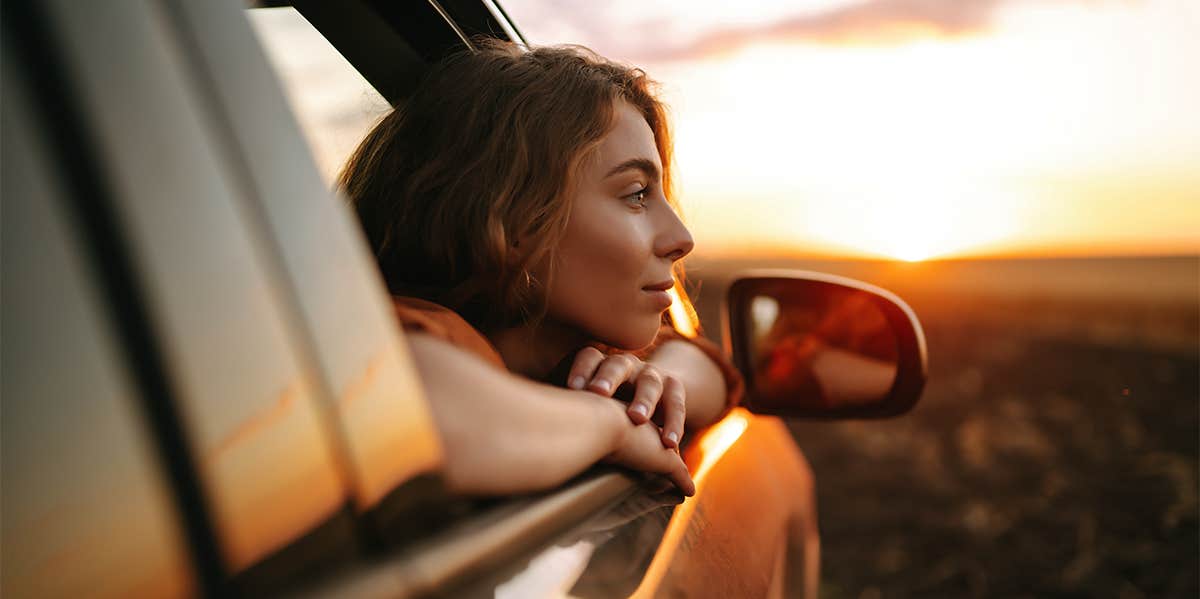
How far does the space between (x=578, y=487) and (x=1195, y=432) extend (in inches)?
424

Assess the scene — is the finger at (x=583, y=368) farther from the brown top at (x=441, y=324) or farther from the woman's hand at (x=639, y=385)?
the brown top at (x=441, y=324)

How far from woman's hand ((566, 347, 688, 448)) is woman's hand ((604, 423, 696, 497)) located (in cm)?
2

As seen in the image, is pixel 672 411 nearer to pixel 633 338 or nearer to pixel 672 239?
pixel 633 338

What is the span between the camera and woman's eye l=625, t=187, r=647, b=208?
1.91 meters

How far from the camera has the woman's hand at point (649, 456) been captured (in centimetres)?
144

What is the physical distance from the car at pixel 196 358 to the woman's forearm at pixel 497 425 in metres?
0.03

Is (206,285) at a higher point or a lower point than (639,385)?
higher

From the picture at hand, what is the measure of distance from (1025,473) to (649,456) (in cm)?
857

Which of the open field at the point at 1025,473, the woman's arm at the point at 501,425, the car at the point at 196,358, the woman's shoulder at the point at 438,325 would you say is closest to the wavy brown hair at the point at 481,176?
the woman's shoulder at the point at 438,325

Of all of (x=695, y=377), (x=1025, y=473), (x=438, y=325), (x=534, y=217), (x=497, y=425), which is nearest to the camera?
(x=497, y=425)

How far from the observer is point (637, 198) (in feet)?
6.33

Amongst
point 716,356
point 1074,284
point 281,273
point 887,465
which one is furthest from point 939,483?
point 1074,284

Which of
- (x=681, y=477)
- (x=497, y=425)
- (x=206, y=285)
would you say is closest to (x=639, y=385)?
(x=681, y=477)

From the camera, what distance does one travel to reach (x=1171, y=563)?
5.91 meters
